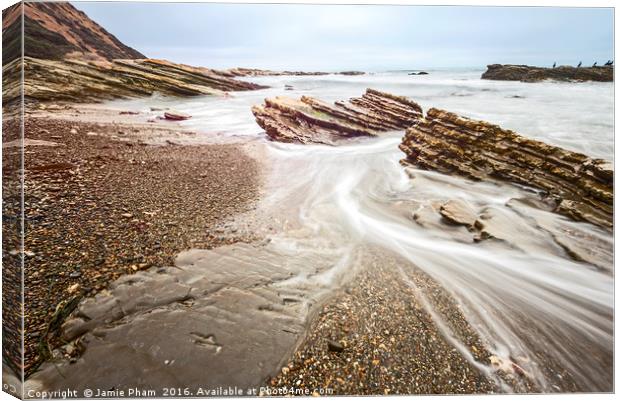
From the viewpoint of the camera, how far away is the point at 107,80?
293 cm

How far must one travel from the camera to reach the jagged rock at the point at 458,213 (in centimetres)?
265

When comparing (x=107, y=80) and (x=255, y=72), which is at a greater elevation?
(x=255, y=72)

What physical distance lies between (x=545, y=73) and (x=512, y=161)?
3.07 feet

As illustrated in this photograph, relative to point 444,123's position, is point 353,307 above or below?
→ below

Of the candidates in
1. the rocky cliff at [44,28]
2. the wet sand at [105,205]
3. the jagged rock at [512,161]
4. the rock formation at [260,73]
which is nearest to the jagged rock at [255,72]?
the rock formation at [260,73]

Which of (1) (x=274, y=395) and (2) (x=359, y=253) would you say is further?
(2) (x=359, y=253)

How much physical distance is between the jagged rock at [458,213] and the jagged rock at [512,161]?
1.63 feet

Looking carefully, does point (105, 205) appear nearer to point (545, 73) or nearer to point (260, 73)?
point (260, 73)

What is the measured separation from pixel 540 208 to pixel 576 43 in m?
1.53

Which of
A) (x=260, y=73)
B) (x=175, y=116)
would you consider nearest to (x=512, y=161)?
(x=260, y=73)

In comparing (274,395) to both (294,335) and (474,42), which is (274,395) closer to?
(294,335)

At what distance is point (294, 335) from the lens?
1.92 m

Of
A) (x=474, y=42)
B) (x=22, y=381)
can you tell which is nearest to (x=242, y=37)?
(x=474, y=42)

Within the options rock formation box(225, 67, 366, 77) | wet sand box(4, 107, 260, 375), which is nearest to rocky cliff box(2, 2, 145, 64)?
wet sand box(4, 107, 260, 375)
